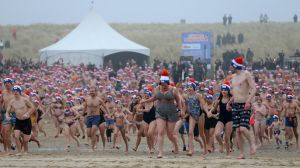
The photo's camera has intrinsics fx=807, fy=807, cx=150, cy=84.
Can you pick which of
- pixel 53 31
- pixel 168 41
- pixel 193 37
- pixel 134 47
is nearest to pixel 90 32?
pixel 134 47

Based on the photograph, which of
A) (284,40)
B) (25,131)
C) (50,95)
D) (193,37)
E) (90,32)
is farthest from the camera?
(284,40)

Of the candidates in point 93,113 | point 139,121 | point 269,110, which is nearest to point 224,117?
point 139,121

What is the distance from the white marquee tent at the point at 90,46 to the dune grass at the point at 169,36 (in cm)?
1864

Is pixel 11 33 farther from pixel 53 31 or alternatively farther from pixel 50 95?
pixel 50 95

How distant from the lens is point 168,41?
82.6m

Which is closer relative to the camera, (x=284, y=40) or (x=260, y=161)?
(x=260, y=161)

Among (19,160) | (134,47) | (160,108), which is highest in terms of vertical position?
(134,47)

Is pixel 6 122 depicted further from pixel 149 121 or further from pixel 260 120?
pixel 260 120

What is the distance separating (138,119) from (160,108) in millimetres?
4117

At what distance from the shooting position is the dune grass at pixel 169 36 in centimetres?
7619

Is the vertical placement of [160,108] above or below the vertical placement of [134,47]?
below

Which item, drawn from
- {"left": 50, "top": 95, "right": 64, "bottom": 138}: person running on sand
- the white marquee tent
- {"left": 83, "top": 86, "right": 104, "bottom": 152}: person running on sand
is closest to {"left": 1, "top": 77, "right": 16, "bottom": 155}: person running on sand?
{"left": 83, "top": 86, "right": 104, "bottom": 152}: person running on sand

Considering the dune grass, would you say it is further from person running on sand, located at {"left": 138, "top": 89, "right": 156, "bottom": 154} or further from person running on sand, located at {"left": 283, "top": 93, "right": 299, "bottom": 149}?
person running on sand, located at {"left": 138, "top": 89, "right": 156, "bottom": 154}

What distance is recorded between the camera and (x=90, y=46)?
51375 mm
